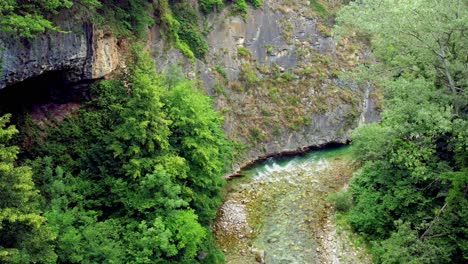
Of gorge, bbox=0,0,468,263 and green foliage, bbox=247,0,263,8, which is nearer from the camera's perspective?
gorge, bbox=0,0,468,263

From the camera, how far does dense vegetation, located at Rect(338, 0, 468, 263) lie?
1658 centimetres

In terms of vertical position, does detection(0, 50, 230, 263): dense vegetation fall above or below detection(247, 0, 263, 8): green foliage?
below

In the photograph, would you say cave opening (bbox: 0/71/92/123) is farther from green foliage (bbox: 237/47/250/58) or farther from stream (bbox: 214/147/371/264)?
green foliage (bbox: 237/47/250/58)

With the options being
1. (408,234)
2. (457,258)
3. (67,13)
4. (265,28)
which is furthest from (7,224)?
(265,28)

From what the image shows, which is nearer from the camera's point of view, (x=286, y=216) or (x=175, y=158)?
(x=175, y=158)

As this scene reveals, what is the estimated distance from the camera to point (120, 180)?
54.7ft

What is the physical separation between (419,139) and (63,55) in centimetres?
1562

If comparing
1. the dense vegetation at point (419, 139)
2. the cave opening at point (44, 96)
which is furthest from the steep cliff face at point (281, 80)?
the cave opening at point (44, 96)

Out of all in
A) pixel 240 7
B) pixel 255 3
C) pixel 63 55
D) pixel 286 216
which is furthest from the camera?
pixel 255 3

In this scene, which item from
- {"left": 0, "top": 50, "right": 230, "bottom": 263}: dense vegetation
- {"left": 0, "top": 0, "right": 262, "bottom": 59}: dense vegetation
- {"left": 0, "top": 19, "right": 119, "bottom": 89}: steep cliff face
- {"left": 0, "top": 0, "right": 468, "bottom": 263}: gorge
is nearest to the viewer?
{"left": 0, "top": 50, "right": 230, "bottom": 263}: dense vegetation

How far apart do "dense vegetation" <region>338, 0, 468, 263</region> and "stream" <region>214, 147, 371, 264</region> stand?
1.78 m

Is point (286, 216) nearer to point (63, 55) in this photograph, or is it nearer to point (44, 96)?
point (44, 96)

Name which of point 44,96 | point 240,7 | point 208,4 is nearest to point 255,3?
point 240,7

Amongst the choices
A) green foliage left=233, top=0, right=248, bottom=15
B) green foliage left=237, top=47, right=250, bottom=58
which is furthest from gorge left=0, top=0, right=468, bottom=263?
green foliage left=233, top=0, right=248, bottom=15
